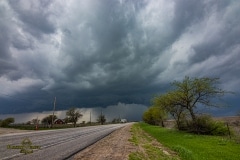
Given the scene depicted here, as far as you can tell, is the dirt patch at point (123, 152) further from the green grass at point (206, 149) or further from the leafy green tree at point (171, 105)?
the leafy green tree at point (171, 105)

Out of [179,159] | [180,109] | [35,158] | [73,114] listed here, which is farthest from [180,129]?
[73,114]

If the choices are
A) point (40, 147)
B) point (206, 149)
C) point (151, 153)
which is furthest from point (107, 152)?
point (206, 149)

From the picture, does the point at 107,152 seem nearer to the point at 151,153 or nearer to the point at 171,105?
the point at 151,153

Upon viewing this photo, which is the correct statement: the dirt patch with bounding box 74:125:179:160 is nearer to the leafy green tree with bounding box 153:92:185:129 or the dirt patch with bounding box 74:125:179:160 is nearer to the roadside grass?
the roadside grass

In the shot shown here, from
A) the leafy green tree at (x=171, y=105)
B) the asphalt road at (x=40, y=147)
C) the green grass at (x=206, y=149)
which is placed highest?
the leafy green tree at (x=171, y=105)

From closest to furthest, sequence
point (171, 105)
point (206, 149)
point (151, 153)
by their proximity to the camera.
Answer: point (151, 153), point (206, 149), point (171, 105)

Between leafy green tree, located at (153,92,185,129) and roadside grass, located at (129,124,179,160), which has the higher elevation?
leafy green tree, located at (153,92,185,129)

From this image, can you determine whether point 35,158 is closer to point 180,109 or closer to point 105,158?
point 105,158

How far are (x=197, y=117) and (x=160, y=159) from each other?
25.8 metres

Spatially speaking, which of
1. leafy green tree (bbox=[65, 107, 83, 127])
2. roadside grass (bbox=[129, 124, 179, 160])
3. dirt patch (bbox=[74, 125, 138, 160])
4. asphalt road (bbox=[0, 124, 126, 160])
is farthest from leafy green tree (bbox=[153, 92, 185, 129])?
leafy green tree (bbox=[65, 107, 83, 127])

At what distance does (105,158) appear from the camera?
1048cm

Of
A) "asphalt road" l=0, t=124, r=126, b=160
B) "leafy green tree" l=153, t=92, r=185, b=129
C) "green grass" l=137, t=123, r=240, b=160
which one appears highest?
"leafy green tree" l=153, t=92, r=185, b=129

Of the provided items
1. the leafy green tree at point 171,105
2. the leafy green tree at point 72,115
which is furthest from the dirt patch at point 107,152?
the leafy green tree at point 72,115

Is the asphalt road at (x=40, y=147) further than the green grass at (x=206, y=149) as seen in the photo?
No
